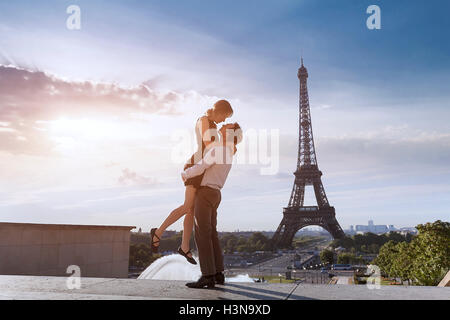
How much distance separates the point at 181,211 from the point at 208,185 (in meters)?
0.60

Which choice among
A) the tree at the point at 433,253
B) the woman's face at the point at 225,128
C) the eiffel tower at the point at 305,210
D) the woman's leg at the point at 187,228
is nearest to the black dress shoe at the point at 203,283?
the woman's leg at the point at 187,228

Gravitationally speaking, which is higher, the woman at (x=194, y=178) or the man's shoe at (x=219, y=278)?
the woman at (x=194, y=178)

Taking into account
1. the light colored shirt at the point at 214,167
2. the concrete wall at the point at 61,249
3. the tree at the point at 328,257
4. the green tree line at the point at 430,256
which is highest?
the light colored shirt at the point at 214,167

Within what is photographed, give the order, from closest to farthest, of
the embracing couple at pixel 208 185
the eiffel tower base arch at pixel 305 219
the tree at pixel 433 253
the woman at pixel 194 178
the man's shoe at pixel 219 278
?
the embracing couple at pixel 208 185 → the woman at pixel 194 178 → the man's shoe at pixel 219 278 → the tree at pixel 433 253 → the eiffel tower base arch at pixel 305 219

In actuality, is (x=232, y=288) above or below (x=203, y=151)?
below

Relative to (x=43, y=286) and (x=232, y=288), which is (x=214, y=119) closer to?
(x=232, y=288)

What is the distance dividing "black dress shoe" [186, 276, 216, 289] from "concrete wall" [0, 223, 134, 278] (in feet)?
17.1

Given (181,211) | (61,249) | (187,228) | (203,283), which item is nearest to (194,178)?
(181,211)

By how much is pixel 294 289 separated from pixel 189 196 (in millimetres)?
1738

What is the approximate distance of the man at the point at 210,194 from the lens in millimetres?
4598

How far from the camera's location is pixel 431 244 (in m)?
28.8

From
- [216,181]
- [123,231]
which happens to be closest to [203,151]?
[216,181]

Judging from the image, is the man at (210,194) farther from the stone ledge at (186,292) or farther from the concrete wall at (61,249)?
the concrete wall at (61,249)

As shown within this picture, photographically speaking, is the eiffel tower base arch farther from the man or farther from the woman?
the man
